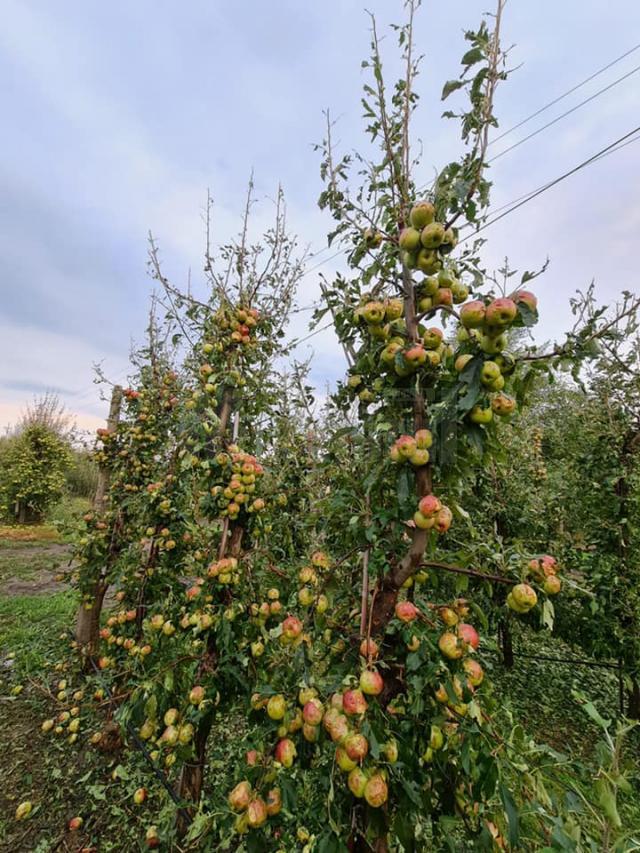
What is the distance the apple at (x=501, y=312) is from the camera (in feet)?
2.96

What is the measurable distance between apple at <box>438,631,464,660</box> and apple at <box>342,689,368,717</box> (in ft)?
0.84

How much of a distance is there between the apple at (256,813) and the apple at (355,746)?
0.34 metres

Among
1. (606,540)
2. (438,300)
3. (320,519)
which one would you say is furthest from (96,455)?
(606,540)

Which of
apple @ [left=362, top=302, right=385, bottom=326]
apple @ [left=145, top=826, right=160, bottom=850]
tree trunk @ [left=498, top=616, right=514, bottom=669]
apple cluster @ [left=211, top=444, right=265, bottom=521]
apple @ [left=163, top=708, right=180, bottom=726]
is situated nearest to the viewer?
apple @ [left=362, top=302, right=385, bottom=326]

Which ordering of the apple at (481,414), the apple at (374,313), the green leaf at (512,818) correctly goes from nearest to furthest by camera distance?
the green leaf at (512,818), the apple at (481,414), the apple at (374,313)

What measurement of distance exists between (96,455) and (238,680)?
2872 millimetres

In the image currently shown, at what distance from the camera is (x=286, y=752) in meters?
1.06

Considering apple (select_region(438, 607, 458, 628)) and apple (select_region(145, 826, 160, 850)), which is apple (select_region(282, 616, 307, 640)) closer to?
apple (select_region(438, 607, 458, 628))

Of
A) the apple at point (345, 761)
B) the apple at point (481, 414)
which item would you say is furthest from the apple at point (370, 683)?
the apple at point (481, 414)

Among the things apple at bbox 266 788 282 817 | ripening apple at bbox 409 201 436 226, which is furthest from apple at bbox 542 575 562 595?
ripening apple at bbox 409 201 436 226

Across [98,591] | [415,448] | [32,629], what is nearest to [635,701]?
[415,448]

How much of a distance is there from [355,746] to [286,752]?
28 cm

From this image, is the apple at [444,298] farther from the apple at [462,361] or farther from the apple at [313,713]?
the apple at [313,713]

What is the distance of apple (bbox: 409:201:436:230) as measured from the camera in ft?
3.53
